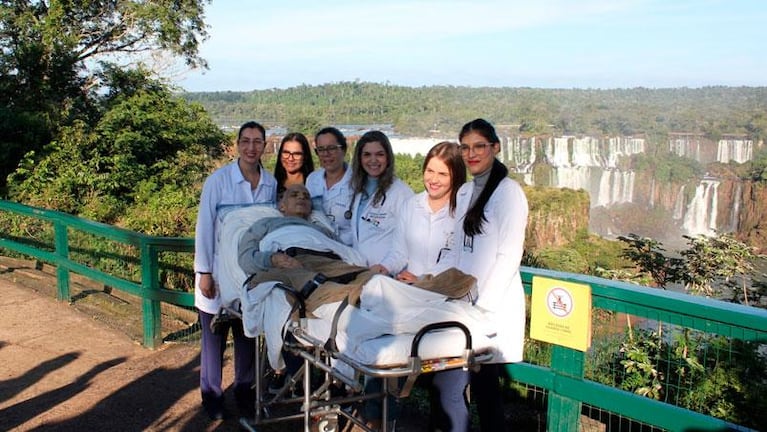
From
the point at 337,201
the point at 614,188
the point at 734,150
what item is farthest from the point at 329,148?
the point at 734,150

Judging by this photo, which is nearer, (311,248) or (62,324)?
(311,248)

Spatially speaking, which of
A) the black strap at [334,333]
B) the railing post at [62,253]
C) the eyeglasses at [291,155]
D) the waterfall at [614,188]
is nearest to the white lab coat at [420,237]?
the black strap at [334,333]

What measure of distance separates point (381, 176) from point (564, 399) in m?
1.52

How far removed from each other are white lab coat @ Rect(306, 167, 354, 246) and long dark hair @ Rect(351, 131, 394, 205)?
4.2 inches

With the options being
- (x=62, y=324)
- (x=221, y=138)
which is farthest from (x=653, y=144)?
(x=62, y=324)

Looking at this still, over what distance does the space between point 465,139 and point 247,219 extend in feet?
4.72

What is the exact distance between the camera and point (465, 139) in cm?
326

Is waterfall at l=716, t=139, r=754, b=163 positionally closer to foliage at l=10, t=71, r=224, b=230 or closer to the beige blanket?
foliage at l=10, t=71, r=224, b=230

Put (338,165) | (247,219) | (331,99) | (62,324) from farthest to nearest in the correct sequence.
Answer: (331,99), (62,324), (338,165), (247,219)

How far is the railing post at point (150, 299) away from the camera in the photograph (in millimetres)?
5875

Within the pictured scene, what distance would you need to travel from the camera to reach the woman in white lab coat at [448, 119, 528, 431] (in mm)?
3086

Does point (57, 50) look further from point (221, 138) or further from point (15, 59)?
point (221, 138)

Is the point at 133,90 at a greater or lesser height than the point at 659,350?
greater

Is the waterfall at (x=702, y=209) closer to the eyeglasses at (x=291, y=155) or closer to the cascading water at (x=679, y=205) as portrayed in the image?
the cascading water at (x=679, y=205)
